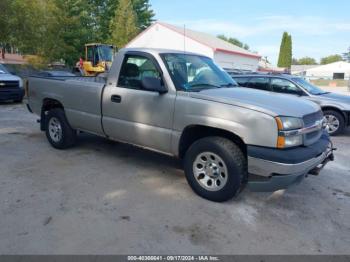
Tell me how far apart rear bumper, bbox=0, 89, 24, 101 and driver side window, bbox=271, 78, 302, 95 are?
9490mm

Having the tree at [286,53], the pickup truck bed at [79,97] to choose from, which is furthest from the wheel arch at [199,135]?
the tree at [286,53]

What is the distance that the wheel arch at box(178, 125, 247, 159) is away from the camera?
3.93 m

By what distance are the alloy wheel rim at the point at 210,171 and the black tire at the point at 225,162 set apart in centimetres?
4

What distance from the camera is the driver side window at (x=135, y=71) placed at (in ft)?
15.5

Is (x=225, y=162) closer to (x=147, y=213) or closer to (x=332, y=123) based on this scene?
(x=147, y=213)

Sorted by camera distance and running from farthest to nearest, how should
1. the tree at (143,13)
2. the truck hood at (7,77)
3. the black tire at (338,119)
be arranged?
the tree at (143,13)
the truck hood at (7,77)
the black tire at (338,119)

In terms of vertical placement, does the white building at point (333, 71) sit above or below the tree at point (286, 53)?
below

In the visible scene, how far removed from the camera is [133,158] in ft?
18.9

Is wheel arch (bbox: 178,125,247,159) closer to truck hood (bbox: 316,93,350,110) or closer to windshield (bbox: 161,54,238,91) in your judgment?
windshield (bbox: 161,54,238,91)

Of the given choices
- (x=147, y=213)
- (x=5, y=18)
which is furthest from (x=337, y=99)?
(x=5, y=18)

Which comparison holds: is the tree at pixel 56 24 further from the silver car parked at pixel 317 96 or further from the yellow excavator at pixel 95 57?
the silver car parked at pixel 317 96

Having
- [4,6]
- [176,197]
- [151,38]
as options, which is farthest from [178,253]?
[151,38]

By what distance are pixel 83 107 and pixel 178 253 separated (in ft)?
10.8

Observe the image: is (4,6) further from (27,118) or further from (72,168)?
(72,168)
